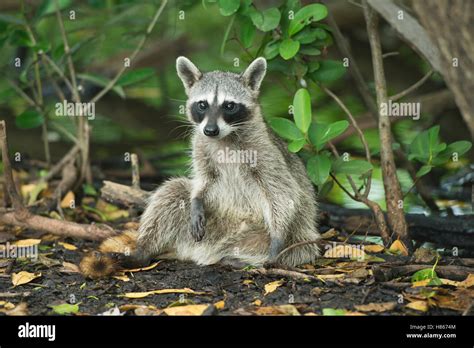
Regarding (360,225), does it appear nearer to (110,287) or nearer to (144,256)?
(144,256)

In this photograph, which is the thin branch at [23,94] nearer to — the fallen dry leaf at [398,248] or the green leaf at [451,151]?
the fallen dry leaf at [398,248]

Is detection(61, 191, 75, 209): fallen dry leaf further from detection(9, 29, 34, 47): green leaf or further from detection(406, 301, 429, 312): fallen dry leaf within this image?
detection(406, 301, 429, 312): fallen dry leaf

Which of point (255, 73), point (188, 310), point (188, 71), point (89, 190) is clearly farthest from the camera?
point (89, 190)

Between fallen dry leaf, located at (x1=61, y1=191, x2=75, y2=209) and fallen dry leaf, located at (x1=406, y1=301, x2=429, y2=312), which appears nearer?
fallen dry leaf, located at (x1=406, y1=301, x2=429, y2=312)

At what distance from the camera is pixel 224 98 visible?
745 cm

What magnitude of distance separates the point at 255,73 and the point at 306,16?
702 mm

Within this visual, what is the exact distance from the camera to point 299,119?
23.5 feet

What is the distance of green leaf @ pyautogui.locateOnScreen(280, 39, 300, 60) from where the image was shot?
744 cm

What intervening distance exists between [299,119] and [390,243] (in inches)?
65.8

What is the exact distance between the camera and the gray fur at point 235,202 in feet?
24.3

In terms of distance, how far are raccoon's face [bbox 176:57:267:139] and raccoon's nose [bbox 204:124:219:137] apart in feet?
0.09

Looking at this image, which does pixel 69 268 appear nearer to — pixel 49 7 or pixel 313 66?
pixel 313 66

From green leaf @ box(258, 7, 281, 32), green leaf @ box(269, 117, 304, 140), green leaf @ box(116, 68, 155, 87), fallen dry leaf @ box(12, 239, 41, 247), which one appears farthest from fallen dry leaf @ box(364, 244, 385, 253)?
green leaf @ box(116, 68, 155, 87)

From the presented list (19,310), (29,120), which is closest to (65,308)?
(19,310)
